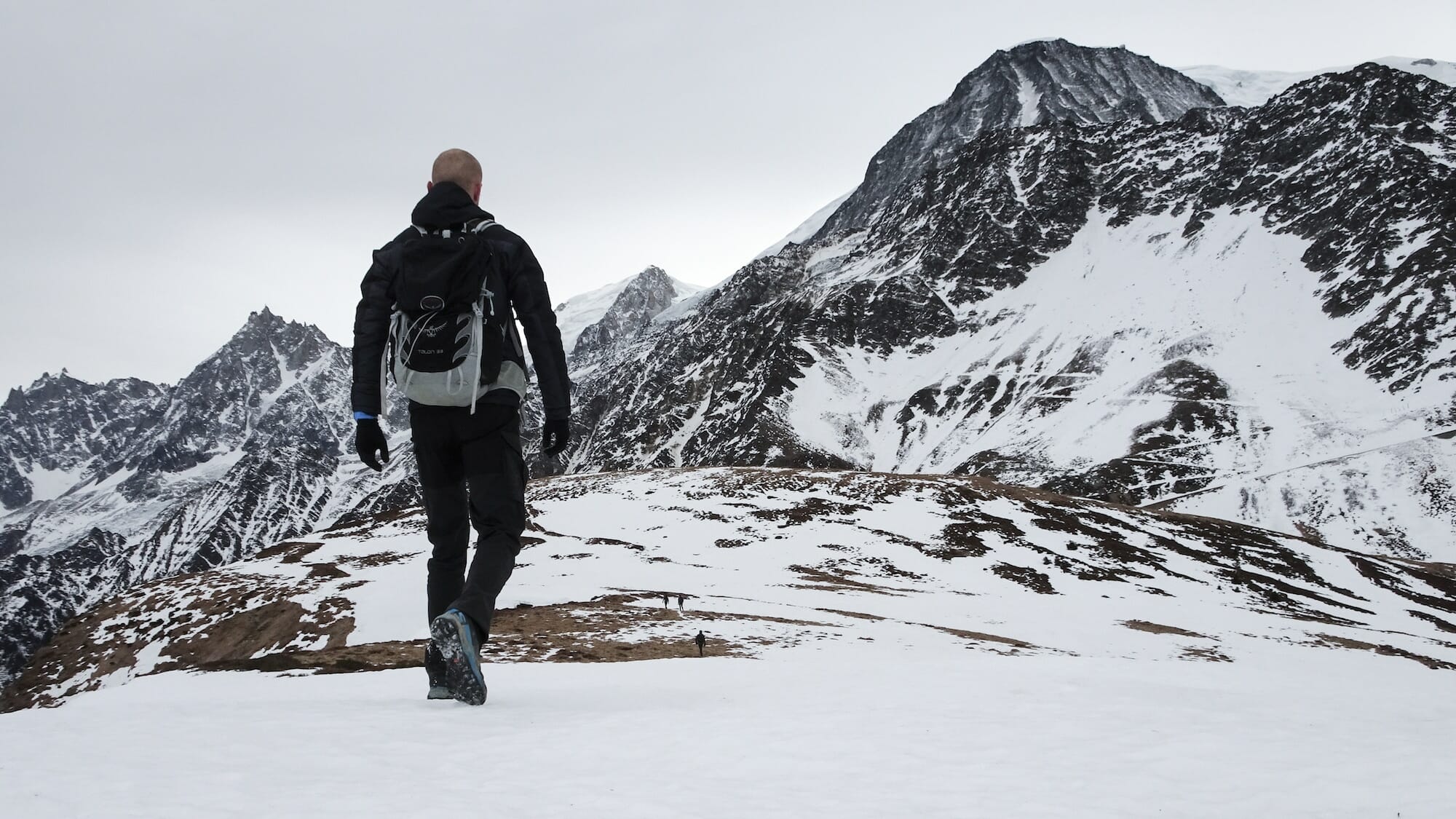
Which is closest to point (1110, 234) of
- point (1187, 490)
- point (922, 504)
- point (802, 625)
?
point (1187, 490)

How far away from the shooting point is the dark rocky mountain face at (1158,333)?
86500 mm

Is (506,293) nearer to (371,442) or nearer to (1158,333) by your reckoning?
(371,442)

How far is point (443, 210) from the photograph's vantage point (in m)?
5.42

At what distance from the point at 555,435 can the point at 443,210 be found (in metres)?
1.67

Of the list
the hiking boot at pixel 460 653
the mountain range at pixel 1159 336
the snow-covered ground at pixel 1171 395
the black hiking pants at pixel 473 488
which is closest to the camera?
the hiking boot at pixel 460 653

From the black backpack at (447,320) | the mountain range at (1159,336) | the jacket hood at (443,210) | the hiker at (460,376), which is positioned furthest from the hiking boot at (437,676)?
the mountain range at (1159,336)

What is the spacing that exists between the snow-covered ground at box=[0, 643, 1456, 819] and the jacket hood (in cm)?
310

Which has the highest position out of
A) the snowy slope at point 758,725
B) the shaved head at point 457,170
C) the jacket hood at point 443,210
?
the shaved head at point 457,170

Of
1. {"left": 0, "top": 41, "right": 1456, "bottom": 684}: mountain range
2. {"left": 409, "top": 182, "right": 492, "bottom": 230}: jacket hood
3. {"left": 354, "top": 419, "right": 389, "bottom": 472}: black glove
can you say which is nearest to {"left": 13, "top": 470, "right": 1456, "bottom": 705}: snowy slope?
{"left": 354, "top": 419, "right": 389, "bottom": 472}: black glove

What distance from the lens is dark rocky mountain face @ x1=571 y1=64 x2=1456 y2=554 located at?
86.5 metres

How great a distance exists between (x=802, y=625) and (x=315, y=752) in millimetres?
15883

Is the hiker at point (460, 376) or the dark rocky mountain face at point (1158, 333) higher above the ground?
the dark rocky mountain face at point (1158, 333)

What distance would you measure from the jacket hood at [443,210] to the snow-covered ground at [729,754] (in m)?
3.10

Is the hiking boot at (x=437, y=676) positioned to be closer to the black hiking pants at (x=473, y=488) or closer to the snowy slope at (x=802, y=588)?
the black hiking pants at (x=473, y=488)
